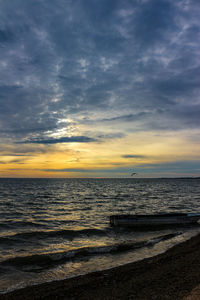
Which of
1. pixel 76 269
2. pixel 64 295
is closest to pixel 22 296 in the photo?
pixel 64 295

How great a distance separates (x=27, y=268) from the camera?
12.2 metres

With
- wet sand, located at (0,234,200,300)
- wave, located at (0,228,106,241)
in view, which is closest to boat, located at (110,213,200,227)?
wave, located at (0,228,106,241)

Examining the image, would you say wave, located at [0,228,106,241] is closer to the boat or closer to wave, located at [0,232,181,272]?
the boat

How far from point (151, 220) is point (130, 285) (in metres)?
16.7

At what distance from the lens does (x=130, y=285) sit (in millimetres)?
8539

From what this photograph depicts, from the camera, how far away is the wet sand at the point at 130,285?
7.62 meters

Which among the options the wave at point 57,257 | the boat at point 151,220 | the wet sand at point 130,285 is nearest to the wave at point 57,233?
the boat at point 151,220

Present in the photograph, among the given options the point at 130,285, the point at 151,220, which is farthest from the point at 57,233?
the point at 130,285

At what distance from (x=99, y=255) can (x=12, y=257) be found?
19.1 feet

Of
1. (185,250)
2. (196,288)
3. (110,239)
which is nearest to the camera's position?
(196,288)

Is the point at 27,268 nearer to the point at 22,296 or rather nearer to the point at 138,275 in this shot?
the point at 22,296

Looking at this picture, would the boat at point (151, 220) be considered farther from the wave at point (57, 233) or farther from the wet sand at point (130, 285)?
the wet sand at point (130, 285)

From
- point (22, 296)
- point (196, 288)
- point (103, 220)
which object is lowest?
point (103, 220)

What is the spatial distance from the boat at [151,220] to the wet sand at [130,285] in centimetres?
1271
